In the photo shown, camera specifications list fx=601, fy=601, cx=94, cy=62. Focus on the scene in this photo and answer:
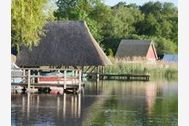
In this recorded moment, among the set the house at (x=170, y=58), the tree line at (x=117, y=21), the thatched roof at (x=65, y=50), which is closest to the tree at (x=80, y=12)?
the tree line at (x=117, y=21)

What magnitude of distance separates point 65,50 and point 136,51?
5.61 meters

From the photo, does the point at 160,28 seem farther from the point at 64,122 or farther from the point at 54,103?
the point at 64,122

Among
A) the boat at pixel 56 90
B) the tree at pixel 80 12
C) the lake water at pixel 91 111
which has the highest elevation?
the tree at pixel 80 12

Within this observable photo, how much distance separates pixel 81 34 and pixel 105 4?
47.0 inches

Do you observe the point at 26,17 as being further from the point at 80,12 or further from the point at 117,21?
the point at 80,12

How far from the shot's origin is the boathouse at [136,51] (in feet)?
66.7

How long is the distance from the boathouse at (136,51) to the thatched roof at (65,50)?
2.24m

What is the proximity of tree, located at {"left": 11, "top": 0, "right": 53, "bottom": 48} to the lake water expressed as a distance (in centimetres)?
112

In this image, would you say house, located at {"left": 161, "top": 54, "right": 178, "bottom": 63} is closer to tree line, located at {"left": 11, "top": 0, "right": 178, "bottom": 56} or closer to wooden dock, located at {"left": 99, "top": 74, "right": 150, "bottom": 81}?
tree line, located at {"left": 11, "top": 0, "right": 178, "bottom": 56}

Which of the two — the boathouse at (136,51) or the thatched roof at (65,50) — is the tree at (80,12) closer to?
the thatched roof at (65,50)

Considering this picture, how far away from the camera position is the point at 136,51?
887 inches

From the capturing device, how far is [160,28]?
14.7 m
